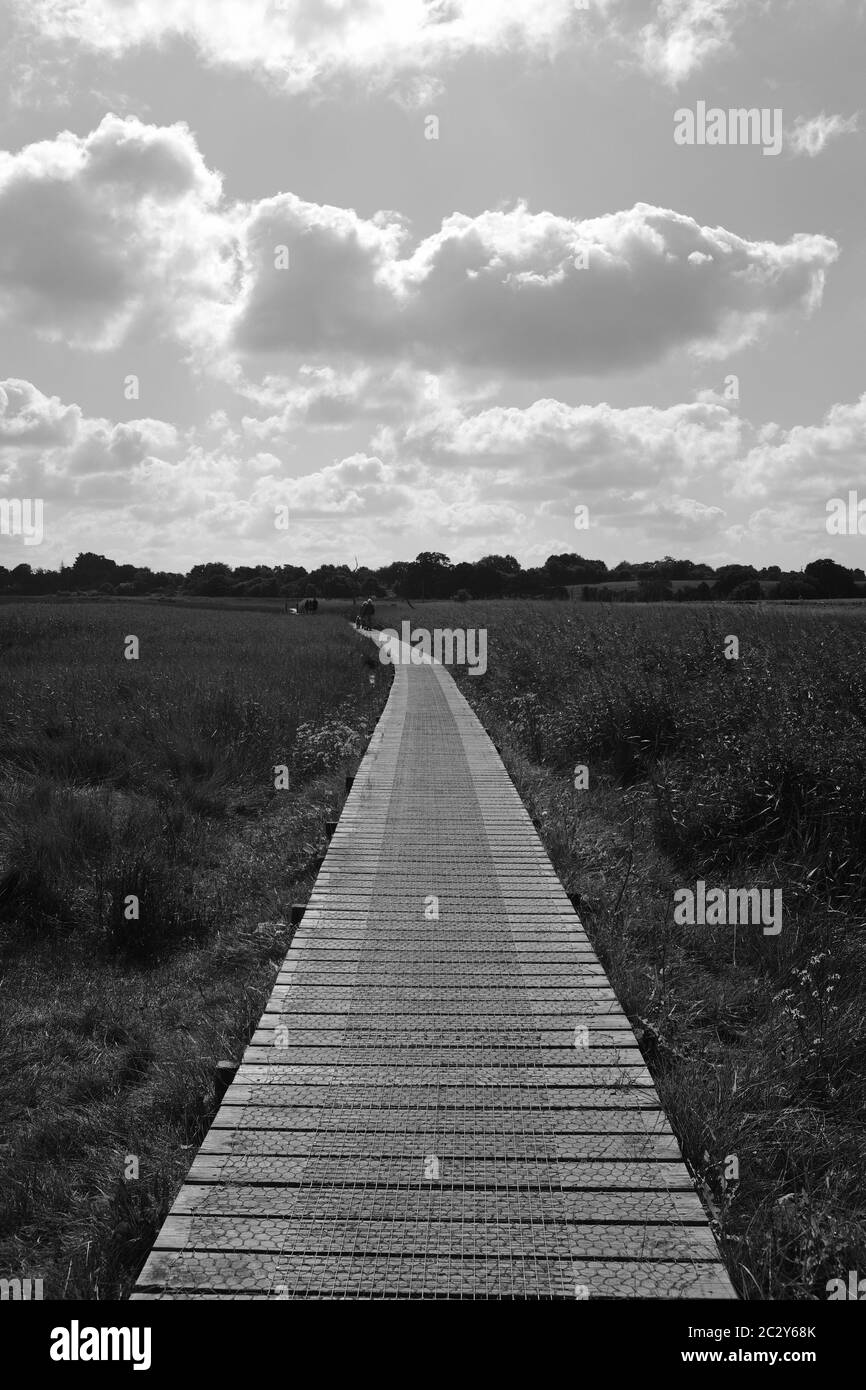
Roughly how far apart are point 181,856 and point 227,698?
5.74 m

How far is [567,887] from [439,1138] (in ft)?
11.3

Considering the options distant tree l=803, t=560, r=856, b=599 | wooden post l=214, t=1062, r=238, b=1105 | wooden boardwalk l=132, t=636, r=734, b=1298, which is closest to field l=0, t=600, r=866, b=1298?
wooden post l=214, t=1062, r=238, b=1105

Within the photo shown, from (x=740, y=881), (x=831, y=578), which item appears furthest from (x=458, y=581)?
(x=740, y=881)

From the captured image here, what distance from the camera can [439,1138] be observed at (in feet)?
11.2

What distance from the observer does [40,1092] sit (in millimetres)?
4703

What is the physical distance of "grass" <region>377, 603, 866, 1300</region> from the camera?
3.46 m

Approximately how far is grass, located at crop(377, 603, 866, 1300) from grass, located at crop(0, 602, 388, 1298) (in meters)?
2.08

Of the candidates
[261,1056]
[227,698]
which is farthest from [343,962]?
[227,698]

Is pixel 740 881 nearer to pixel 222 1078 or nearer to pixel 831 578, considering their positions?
pixel 222 1078

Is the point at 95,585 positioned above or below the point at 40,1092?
above

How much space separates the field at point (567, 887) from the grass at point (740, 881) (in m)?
0.02

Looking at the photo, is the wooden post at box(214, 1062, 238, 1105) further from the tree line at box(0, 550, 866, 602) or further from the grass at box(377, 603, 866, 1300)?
the tree line at box(0, 550, 866, 602)
